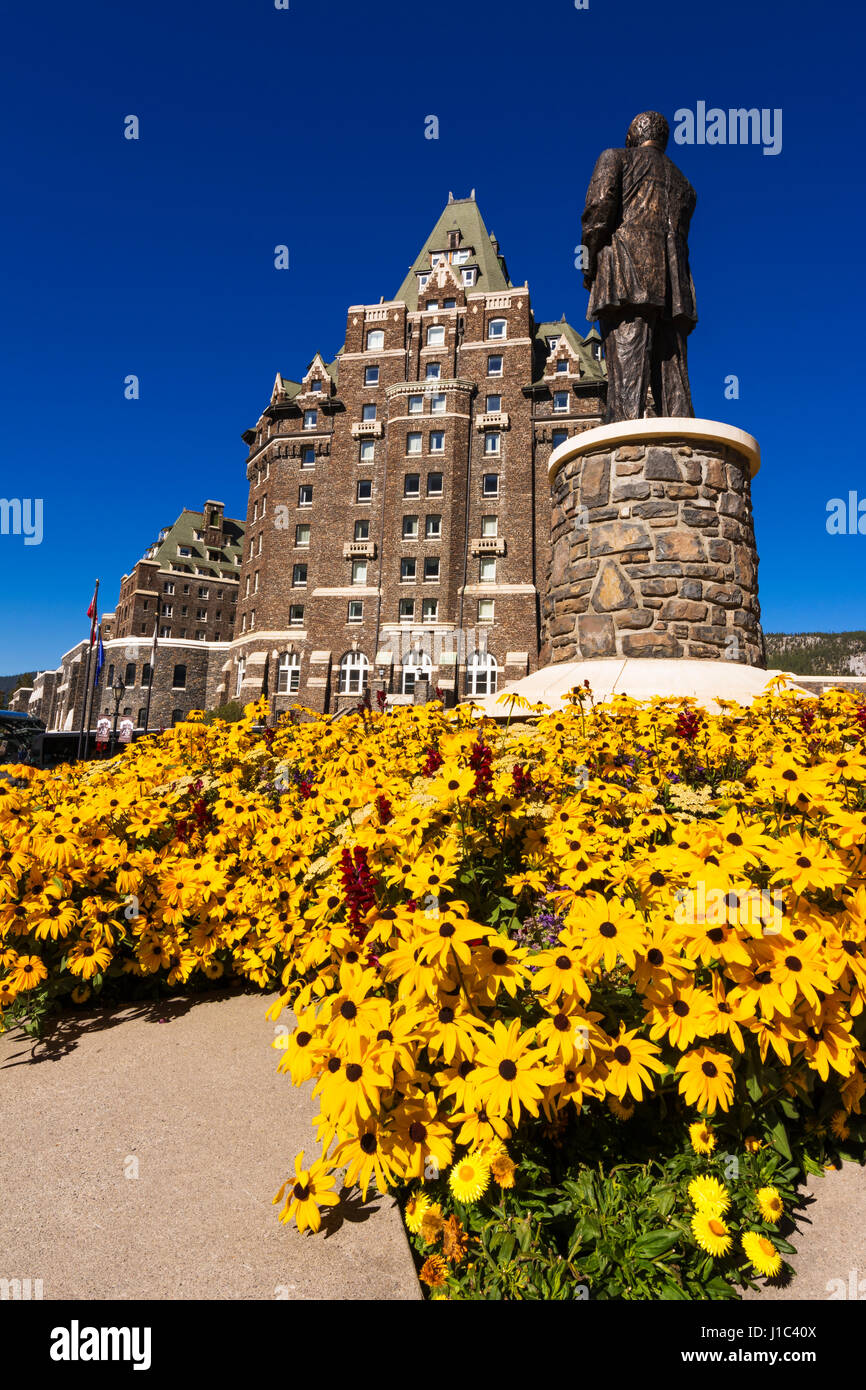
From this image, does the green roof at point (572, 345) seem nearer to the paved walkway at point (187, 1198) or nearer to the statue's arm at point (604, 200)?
the statue's arm at point (604, 200)

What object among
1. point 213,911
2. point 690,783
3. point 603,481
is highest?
point 603,481

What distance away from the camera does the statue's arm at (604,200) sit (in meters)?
9.64

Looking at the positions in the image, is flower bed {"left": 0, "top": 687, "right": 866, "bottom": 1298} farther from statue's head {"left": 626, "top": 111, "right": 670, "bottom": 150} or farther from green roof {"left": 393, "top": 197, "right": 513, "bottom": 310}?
green roof {"left": 393, "top": 197, "right": 513, "bottom": 310}

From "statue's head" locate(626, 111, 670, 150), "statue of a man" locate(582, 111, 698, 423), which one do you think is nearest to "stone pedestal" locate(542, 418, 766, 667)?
"statue of a man" locate(582, 111, 698, 423)

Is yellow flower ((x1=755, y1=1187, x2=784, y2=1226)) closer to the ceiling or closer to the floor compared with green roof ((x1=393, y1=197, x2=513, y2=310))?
closer to the floor

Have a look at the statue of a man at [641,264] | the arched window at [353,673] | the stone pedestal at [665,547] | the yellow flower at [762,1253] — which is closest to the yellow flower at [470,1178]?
the yellow flower at [762,1253]

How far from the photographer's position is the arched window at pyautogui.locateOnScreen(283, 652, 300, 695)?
132ft

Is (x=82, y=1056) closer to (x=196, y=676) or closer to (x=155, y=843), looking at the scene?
(x=155, y=843)

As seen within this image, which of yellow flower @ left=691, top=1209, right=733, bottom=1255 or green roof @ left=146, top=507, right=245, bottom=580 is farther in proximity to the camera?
green roof @ left=146, top=507, right=245, bottom=580

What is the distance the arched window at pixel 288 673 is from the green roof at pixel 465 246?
22.5m

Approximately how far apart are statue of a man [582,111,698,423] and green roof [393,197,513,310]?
34.0 m
